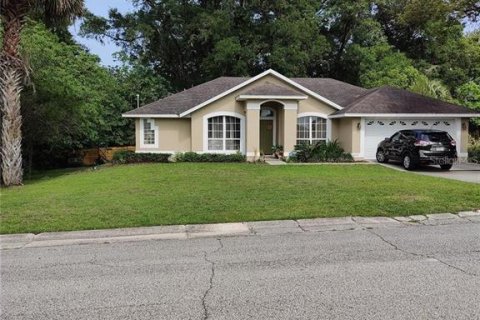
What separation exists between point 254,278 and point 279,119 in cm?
2039

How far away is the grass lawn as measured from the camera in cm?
912

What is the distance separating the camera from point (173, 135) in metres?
25.2

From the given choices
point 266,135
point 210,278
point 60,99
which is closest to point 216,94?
point 266,135

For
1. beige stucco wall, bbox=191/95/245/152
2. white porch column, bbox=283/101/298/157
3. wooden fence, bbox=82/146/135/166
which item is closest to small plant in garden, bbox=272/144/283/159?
white porch column, bbox=283/101/298/157

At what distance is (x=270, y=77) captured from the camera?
24875mm

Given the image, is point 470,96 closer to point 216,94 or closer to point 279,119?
point 279,119

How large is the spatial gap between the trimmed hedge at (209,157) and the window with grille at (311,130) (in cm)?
382

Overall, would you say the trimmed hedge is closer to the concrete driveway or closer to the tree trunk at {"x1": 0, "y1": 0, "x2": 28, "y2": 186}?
the concrete driveway

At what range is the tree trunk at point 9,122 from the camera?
15.9 meters

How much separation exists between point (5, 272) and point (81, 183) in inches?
377

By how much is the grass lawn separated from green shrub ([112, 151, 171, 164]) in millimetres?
7230

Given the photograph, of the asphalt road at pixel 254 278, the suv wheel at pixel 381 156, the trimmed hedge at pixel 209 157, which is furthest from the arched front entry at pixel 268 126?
the asphalt road at pixel 254 278

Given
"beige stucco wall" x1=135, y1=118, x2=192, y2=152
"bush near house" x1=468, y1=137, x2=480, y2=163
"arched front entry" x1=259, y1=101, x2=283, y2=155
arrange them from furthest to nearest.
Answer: "arched front entry" x1=259, y1=101, x2=283, y2=155 < "beige stucco wall" x1=135, y1=118, x2=192, y2=152 < "bush near house" x1=468, y1=137, x2=480, y2=163

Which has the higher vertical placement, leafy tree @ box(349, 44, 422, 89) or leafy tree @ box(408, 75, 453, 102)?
leafy tree @ box(349, 44, 422, 89)
